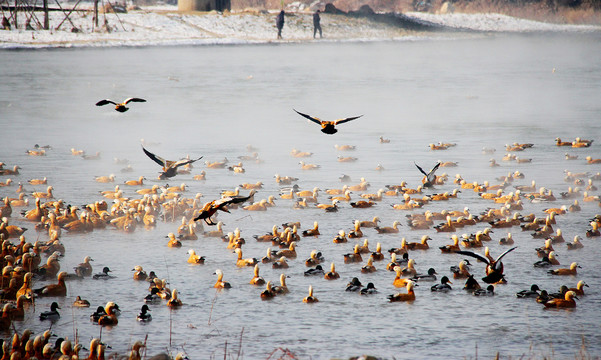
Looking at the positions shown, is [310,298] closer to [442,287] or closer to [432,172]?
[442,287]

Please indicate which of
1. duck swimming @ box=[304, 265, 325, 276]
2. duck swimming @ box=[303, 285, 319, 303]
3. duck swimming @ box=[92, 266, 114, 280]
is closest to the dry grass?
duck swimming @ box=[304, 265, 325, 276]

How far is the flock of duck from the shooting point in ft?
48.5

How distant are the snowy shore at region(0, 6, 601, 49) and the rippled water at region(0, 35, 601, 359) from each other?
2.53 meters

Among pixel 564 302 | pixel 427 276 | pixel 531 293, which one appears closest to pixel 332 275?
pixel 427 276

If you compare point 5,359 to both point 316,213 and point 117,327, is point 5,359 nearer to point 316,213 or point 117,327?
point 117,327

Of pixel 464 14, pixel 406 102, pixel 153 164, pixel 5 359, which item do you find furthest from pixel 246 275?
pixel 464 14

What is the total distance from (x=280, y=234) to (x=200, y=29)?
2313 inches

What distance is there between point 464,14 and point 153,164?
2924 inches

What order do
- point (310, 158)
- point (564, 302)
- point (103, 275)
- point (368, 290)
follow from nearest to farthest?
point (564, 302)
point (368, 290)
point (103, 275)
point (310, 158)

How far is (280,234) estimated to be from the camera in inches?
755

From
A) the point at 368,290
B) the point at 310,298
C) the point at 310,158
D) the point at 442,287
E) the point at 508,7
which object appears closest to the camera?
the point at 310,298

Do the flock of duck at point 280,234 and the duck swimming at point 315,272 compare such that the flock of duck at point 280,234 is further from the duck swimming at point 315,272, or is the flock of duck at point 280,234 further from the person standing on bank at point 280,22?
the person standing on bank at point 280,22

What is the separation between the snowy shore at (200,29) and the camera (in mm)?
64812

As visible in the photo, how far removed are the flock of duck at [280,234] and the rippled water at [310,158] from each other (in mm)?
228
